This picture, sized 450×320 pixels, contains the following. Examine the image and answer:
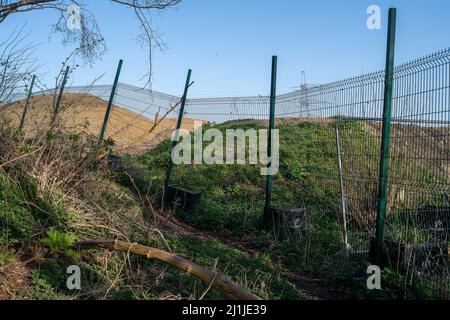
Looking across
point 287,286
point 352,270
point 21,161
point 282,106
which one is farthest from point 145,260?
point 282,106

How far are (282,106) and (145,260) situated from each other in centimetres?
387

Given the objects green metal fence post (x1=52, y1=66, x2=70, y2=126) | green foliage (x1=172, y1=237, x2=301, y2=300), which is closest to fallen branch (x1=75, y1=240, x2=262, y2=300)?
green foliage (x1=172, y1=237, x2=301, y2=300)

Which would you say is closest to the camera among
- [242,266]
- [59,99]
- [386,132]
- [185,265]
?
[185,265]

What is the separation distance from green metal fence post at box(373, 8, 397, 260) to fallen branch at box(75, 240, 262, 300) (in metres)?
2.26

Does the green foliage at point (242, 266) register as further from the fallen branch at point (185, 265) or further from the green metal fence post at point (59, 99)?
the green metal fence post at point (59, 99)

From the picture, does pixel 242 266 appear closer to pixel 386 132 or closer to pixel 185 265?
pixel 185 265

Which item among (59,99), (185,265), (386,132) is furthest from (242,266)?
(59,99)

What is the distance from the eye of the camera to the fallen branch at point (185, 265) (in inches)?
151

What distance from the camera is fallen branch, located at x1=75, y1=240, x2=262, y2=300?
12.6 feet

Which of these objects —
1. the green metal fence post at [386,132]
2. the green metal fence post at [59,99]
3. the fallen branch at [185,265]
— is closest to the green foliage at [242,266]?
the fallen branch at [185,265]

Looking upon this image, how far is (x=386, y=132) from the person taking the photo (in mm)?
5574

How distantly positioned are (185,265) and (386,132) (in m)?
2.73

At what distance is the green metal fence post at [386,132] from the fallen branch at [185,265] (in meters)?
2.26

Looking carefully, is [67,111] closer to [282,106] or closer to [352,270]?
[282,106]
